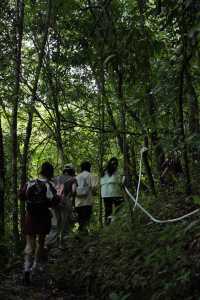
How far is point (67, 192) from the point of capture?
30.9ft

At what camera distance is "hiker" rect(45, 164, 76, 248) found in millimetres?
9328

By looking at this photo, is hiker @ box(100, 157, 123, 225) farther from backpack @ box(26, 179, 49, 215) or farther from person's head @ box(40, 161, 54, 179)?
backpack @ box(26, 179, 49, 215)

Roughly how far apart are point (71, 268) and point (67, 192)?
2.72 m

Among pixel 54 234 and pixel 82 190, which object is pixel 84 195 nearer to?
pixel 82 190

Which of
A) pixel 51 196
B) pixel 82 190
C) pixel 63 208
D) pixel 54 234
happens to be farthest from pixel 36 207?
pixel 54 234

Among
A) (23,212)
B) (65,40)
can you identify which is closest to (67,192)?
(23,212)

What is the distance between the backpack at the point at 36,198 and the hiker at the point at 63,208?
213cm

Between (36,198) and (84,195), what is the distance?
2488 millimetres

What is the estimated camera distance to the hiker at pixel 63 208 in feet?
30.6

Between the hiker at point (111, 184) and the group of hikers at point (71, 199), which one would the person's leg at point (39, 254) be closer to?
the group of hikers at point (71, 199)

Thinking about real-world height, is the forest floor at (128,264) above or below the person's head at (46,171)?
below

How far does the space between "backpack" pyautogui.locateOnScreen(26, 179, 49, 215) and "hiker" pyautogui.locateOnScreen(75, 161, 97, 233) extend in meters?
2.32

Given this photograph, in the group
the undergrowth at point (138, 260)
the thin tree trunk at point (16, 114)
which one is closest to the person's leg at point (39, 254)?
the undergrowth at point (138, 260)

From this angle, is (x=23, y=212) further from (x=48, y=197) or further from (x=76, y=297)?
(x=76, y=297)
